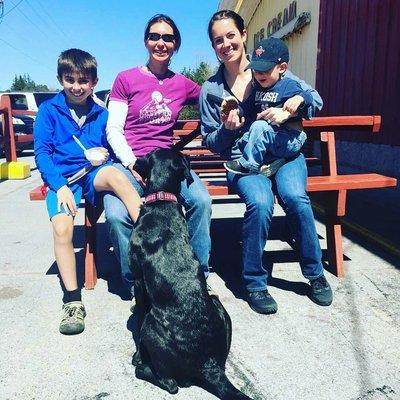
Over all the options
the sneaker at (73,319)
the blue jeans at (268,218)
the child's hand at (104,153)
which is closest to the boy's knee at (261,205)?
the blue jeans at (268,218)

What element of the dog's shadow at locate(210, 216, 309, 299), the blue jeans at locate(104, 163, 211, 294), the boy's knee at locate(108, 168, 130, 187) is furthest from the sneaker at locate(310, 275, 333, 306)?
the boy's knee at locate(108, 168, 130, 187)

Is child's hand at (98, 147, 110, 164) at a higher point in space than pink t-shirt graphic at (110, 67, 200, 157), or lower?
lower

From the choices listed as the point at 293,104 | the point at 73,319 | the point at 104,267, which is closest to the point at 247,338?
the point at 73,319

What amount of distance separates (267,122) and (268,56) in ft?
1.46

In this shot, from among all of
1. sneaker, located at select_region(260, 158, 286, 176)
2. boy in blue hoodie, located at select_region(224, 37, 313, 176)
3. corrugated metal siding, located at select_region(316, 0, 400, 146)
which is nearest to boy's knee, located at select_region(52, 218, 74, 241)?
boy in blue hoodie, located at select_region(224, 37, 313, 176)

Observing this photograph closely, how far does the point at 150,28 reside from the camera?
337 cm

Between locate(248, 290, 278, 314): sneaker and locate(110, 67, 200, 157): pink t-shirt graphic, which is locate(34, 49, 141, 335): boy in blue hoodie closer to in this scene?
locate(110, 67, 200, 157): pink t-shirt graphic

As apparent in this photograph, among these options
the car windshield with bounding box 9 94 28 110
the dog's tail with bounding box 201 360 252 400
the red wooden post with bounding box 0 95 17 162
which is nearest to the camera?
the dog's tail with bounding box 201 360 252 400

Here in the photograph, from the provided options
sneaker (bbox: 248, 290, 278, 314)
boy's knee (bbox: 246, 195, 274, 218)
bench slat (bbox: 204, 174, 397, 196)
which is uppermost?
bench slat (bbox: 204, 174, 397, 196)

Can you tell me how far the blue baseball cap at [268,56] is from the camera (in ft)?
9.71

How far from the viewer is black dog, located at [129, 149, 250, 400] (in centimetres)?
209

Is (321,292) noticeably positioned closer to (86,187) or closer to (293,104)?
(293,104)

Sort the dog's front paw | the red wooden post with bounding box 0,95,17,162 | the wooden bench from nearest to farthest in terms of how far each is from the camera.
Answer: the dog's front paw, the wooden bench, the red wooden post with bounding box 0,95,17,162

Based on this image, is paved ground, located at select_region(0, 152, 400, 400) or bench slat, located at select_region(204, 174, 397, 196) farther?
bench slat, located at select_region(204, 174, 397, 196)
